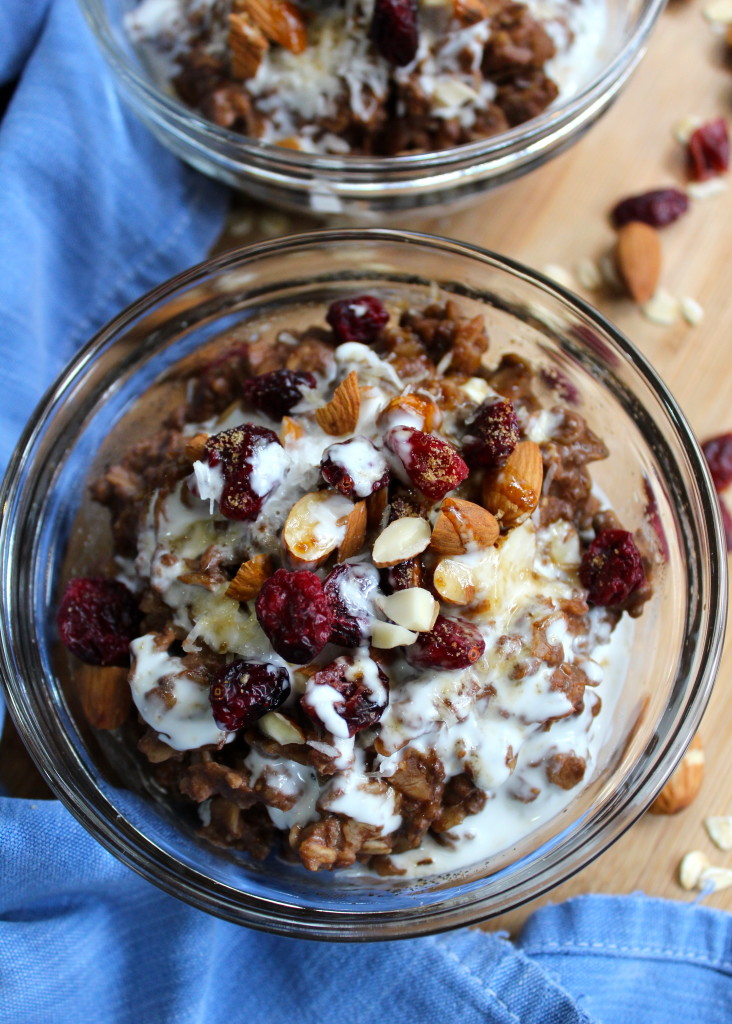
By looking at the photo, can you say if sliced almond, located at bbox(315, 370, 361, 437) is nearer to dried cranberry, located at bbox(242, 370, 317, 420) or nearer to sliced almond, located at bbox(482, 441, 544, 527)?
dried cranberry, located at bbox(242, 370, 317, 420)

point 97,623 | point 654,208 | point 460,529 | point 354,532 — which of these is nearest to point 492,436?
point 460,529

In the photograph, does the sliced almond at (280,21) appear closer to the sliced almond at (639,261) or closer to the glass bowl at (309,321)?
the glass bowl at (309,321)

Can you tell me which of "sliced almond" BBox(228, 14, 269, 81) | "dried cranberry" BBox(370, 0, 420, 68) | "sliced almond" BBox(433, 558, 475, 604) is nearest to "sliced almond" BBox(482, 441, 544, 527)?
"sliced almond" BBox(433, 558, 475, 604)

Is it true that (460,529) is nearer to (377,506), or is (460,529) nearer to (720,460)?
(377,506)

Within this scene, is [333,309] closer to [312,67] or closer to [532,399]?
[532,399]

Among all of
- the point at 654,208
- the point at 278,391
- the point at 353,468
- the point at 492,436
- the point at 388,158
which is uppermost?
the point at 654,208

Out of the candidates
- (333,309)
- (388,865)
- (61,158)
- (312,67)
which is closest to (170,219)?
(61,158)
